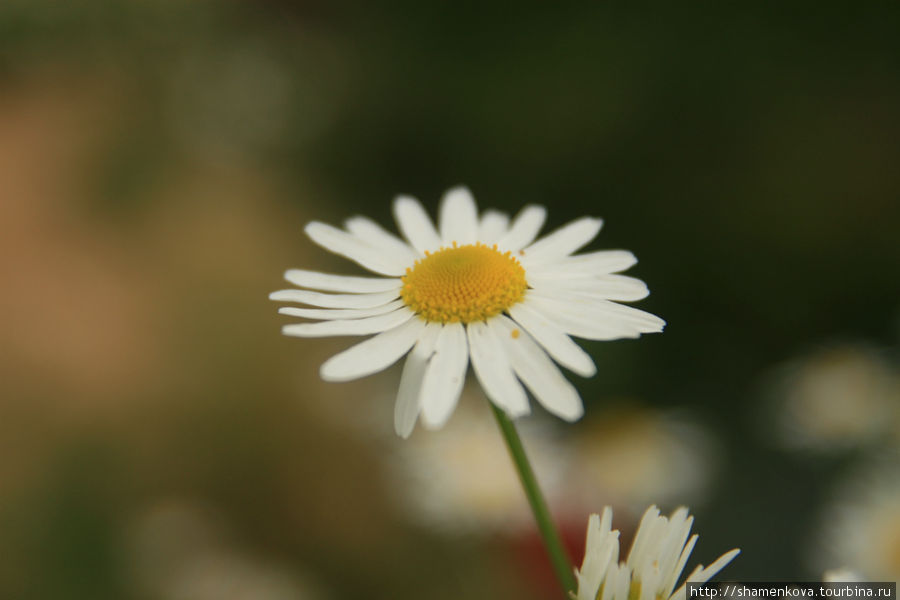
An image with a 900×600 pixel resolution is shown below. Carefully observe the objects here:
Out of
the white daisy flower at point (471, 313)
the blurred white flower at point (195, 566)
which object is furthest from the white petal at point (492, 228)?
the blurred white flower at point (195, 566)

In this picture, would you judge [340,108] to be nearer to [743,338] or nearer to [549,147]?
[549,147]

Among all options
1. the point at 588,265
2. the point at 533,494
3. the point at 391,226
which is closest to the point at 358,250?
the point at 588,265

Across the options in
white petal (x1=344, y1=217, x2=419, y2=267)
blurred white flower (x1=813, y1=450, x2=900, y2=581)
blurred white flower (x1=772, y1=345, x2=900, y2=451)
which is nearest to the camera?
white petal (x1=344, y1=217, x2=419, y2=267)

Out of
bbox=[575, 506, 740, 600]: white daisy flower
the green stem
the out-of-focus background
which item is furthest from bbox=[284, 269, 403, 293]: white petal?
the out-of-focus background

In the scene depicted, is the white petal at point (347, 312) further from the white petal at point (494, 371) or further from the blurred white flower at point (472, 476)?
the blurred white flower at point (472, 476)

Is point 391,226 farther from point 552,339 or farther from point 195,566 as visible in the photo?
point 552,339

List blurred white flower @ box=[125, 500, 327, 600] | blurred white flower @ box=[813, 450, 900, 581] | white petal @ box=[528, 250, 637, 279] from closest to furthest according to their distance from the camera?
white petal @ box=[528, 250, 637, 279] < blurred white flower @ box=[813, 450, 900, 581] < blurred white flower @ box=[125, 500, 327, 600]

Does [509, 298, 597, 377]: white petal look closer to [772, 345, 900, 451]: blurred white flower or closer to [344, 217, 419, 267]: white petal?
[344, 217, 419, 267]: white petal
